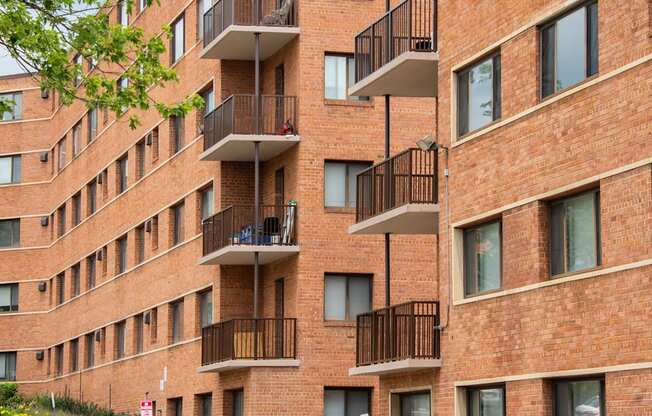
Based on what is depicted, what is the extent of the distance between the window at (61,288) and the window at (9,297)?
5.02 m

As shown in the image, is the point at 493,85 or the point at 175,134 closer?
the point at 493,85

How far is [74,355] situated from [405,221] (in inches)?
1468

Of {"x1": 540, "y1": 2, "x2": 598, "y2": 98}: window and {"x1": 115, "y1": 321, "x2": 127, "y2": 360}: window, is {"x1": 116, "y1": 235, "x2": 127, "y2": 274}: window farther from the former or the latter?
{"x1": 540, "y1": 2, "x2": 598, "y2": 98}: window

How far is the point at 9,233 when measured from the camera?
77.2 meters

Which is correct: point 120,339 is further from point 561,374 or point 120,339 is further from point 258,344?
point 561,374

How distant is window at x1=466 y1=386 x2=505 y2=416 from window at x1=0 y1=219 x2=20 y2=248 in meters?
50.9

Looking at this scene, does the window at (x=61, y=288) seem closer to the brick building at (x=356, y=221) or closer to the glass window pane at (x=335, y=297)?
the brick building at (x=356, y=221)

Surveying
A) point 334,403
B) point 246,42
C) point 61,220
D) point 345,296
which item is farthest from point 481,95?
point 61,220

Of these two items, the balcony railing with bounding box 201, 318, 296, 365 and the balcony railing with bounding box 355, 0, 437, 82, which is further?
the balcony railing with bounding box 201, 318, 296, 365

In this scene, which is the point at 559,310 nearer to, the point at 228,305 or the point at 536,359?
the point at 536,359

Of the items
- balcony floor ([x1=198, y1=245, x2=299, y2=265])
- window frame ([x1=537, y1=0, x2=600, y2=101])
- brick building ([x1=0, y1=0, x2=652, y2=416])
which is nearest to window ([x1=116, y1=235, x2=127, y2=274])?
brick building ([x1=0, y1=0, x2=652, y2=416])

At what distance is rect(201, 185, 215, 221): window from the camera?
4668 centimetres

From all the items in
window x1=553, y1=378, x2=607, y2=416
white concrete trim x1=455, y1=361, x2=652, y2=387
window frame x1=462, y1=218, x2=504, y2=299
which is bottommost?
window x1=553, y1=378, x2=607, y2=416

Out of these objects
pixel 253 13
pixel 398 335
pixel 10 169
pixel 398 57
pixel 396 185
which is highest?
pixel 10 169
